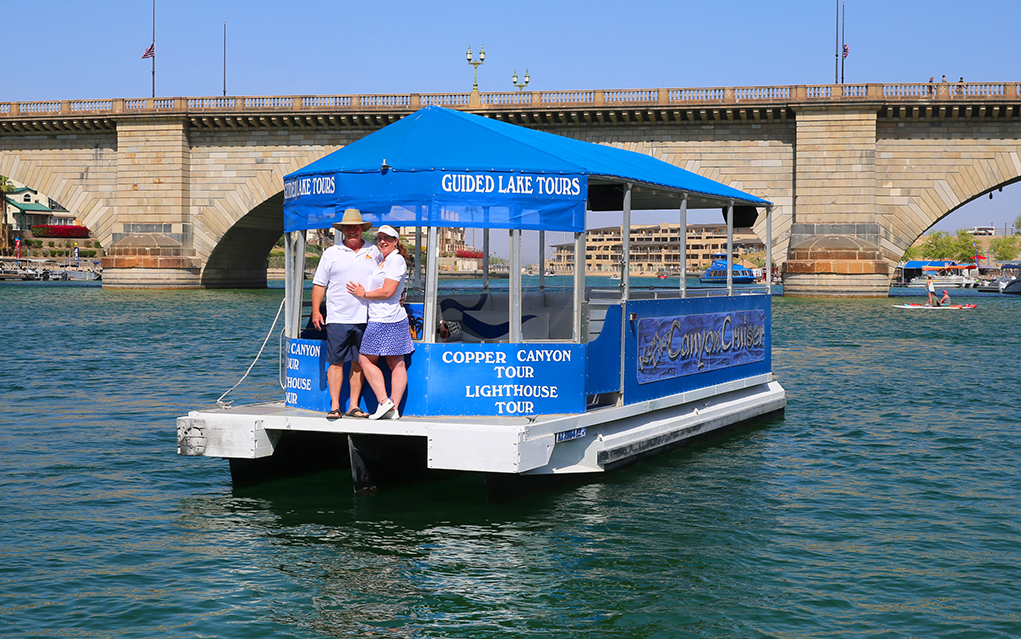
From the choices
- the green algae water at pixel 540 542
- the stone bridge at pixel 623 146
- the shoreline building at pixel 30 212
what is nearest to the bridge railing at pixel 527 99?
the stone bridge at pixel 623 146

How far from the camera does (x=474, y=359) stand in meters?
9.46

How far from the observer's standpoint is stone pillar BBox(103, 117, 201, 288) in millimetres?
56156

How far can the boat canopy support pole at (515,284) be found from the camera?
9.48m

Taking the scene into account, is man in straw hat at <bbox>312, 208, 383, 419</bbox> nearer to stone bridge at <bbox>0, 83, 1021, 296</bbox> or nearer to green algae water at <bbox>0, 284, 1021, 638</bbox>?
green algae water at <bbox>0, 284, 1021, 638</bbox>

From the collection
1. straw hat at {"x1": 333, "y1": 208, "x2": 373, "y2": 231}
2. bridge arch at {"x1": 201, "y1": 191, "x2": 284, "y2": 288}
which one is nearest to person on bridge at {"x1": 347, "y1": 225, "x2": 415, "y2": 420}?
straw hat at {"x1": 333, "y1": 208, "x2": 373, "y2": 231}

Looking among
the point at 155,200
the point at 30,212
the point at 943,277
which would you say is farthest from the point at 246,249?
the point at 30,212

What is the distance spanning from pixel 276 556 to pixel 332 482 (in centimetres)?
242

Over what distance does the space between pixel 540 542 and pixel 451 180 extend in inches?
129

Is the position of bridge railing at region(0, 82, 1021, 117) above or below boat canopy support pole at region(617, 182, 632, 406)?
above

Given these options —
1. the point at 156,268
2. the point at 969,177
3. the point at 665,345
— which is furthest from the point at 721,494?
the point at 156,268

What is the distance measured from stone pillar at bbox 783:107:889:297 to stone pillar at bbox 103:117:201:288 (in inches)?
1274

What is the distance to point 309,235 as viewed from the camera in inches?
423

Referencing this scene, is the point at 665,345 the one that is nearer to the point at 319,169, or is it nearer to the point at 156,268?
the point at 319,169

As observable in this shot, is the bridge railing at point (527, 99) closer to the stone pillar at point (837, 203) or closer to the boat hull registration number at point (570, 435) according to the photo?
the stone pillar at point (837, 203)
